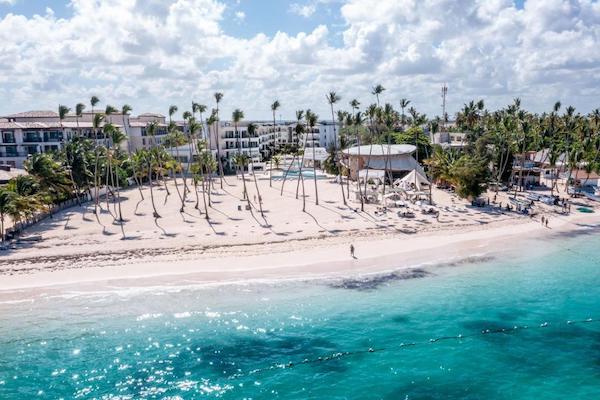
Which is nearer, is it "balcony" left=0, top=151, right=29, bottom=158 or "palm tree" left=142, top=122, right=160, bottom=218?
"palm tree" left=142, top=122, right=160, bottom=218

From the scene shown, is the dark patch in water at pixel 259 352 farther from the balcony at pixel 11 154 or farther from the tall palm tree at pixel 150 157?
the balcony at pixel 11 154

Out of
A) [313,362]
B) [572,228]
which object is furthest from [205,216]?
[572,228]

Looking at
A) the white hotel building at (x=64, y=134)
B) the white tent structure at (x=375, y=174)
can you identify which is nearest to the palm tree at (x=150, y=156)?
the white hotel building at (x=64, y=134)

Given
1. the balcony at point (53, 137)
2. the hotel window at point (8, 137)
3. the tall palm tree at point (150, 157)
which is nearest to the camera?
the tall palm tree at point (150, 157)

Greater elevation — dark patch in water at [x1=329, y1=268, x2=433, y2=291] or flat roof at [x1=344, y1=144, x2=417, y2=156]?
flat roof at [x1=344, y1=144, x2=417, y2=156]

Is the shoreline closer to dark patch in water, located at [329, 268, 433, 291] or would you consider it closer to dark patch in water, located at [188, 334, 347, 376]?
dark patch in water, located at [329, 268, 433, 291]

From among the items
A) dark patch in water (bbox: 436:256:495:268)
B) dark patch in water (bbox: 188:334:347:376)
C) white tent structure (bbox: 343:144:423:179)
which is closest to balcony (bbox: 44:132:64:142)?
white tent structure (bbox: 343:144:423:179)

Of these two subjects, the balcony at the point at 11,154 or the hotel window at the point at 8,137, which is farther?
the balcony at the point at 11,154
